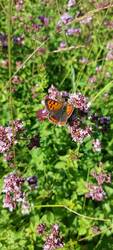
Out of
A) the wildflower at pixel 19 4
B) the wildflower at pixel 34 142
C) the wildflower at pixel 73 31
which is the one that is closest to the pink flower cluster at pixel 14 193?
the wildflower at pixel 34 142

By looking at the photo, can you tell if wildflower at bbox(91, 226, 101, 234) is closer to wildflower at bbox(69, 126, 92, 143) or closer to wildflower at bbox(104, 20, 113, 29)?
wildflower at bbox(69, 126, 92, 143)

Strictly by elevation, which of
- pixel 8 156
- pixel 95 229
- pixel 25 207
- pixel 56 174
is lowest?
pixel 95 229

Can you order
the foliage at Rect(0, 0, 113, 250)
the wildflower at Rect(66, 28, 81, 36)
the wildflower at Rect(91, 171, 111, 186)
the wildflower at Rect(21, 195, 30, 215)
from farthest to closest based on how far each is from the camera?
1. the wildflower at Rect(66, 28, 81, 36)
2. the wildflower at Rect(91, 171, 111, 186)
3. the foliage at Rect(0, 0, 113, 250)
4. the wildflower at Rect(21, 195, 30, 215)

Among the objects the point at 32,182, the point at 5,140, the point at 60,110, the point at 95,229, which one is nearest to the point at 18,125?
the point at 5,140

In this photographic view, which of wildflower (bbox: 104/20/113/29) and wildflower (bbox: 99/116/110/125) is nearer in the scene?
wildflower (bbox: 99/116/110/125)

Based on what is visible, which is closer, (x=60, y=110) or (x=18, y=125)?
(x=60, y=110)

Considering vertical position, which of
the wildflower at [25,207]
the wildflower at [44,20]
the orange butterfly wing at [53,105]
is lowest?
the wildflower at [25,207]

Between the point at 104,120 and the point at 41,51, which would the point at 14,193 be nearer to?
the point at 104,120

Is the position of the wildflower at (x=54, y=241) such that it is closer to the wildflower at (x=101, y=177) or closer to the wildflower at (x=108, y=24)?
the wildflower at (x=101, y=177)

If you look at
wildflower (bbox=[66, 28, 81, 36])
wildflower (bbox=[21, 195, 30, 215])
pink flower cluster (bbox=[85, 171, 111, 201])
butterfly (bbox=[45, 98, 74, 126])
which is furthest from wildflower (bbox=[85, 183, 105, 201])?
wildflower (bbox=[66, 28, 81, 36])

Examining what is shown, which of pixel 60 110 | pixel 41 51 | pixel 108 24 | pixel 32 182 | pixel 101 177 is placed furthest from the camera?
pixel 108 24
